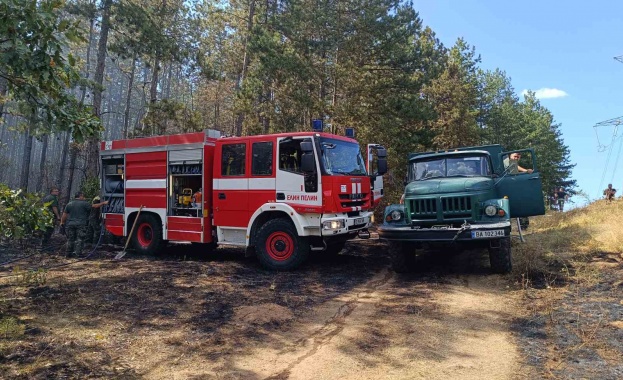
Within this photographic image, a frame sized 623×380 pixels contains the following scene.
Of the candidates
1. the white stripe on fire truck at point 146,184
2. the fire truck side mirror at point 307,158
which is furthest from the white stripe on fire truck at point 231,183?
the white stripe on fire truck at point 146,184

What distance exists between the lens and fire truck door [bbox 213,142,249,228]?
904cm

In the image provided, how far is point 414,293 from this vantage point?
22.5 ft

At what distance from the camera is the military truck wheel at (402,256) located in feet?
26.3

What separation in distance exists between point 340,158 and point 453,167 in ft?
7.46

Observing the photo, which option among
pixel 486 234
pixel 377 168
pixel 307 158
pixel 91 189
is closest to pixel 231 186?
pixel 307 158

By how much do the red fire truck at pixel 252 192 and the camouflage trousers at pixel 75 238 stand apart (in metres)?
0.90

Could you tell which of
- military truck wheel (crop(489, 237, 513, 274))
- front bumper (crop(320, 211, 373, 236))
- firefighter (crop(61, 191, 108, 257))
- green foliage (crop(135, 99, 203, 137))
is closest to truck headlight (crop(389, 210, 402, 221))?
front bumper (crop(320, 211, 373, 236))

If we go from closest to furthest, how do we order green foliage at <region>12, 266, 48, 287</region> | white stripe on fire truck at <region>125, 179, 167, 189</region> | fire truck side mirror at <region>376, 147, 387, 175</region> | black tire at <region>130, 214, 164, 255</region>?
green foliage at <region>12, 266, 48, 287</region>
fire truck side mirror at <region>376, 147, 387, 175</region>
white stripe on fire truck at <region>125, 179, 167, 189</region>
black tire at <region>130, 214, 164, 255</region>

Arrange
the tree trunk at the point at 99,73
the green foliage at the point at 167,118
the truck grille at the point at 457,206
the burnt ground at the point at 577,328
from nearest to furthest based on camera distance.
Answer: the burnt ground at the point at 577,328 → the truck grille at the point at 457,206 → the tree trunk at the point at 99,73 → the green foliage at the point at 167,118

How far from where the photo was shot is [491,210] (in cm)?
740

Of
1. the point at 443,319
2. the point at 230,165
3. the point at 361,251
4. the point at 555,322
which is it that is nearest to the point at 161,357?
the point at 443,319

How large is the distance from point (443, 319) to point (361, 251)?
5767 mm

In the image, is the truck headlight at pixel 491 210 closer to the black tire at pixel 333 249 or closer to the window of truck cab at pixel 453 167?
the window of truck cab at pixel 453 167

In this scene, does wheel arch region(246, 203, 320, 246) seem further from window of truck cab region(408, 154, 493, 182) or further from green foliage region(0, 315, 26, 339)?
green foliage region(0, 315, 26, 339)
